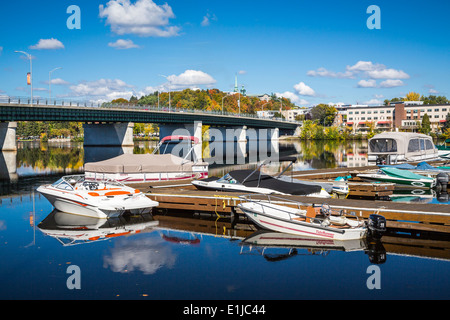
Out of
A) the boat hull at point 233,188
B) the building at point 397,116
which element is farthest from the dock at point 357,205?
the building at point 397,116

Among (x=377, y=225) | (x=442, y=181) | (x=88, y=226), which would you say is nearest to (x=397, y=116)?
(x=442, y=181)

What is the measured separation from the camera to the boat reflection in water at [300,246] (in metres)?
16.1

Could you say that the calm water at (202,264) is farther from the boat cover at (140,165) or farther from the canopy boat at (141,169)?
the boat cover at (140,165)

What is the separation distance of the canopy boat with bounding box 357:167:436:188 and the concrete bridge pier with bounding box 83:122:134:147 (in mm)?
82753

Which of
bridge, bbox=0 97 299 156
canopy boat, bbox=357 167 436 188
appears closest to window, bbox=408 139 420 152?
canopy boat, bbox=357 167 436 188

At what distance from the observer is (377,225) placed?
56.9 feet

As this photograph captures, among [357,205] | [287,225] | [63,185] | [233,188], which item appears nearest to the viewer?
[287,225]

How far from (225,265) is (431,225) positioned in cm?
942

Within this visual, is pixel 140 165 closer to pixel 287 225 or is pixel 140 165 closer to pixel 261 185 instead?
pixel 261 185

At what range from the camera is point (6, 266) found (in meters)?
14.9

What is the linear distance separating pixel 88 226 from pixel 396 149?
35.8m

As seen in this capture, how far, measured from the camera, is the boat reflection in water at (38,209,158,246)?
19.0m
